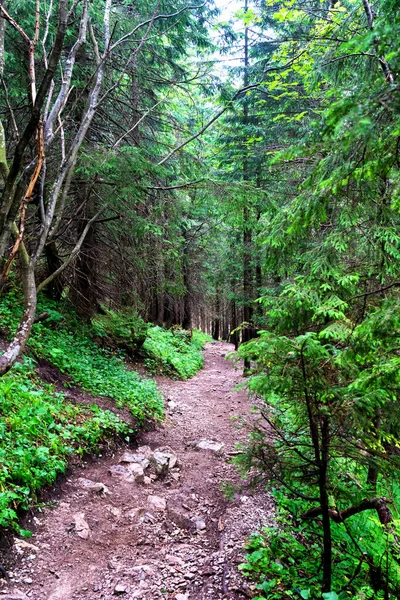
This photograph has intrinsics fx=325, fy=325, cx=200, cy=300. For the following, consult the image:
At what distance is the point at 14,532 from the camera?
3117 mm

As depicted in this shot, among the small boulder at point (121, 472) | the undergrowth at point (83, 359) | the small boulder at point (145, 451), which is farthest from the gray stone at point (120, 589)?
the undergrowth at point (83, 359)

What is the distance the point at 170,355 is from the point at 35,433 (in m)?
8.32

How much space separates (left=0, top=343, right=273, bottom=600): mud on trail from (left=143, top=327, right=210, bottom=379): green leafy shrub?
189 inches

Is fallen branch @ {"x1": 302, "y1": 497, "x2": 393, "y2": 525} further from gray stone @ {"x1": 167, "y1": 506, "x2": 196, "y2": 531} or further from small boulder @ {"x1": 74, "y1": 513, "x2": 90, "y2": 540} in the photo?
small boulder @ {"x1": 74, "y1": 513, "x2": 90, "y2": 540}

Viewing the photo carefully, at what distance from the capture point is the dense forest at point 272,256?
2312 mm

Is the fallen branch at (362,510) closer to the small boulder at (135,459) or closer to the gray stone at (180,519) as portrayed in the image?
the gray stone at (180,519)

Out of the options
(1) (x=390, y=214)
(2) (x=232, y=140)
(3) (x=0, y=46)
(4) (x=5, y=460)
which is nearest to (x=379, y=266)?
(1) (x=390, y=214)

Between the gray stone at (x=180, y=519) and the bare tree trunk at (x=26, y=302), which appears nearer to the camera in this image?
the bare tree trunk at (x=26, y=302)

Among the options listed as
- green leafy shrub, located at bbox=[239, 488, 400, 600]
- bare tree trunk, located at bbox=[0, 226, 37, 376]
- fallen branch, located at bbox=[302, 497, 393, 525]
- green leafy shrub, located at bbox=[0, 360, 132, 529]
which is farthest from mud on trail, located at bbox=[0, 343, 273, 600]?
bare tree trunk, located at bbox=[0, 226, 37, 376]

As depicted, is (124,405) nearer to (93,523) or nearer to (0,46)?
(93,523)

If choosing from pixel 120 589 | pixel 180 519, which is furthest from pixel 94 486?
pixel 120 589


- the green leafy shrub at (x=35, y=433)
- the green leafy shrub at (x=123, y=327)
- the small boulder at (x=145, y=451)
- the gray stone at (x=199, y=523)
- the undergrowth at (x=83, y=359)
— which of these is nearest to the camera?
the green leafy shrub at (x=35, y=433)

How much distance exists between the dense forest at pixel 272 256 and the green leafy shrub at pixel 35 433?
0.04 meters

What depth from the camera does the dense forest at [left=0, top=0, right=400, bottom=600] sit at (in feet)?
7.59
